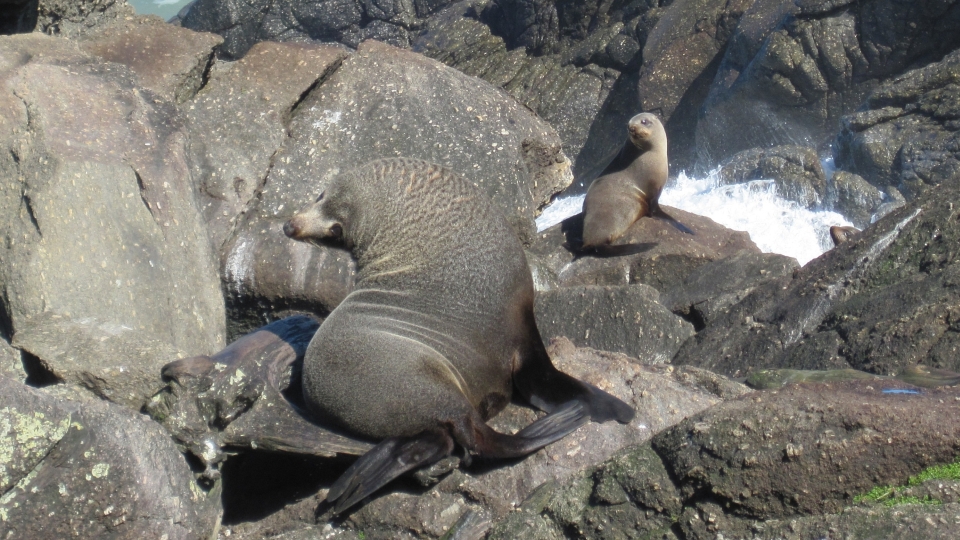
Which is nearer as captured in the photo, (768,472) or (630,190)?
(768,472)

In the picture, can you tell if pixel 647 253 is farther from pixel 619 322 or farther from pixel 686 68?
pixel 686 68

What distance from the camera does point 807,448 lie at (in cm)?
259

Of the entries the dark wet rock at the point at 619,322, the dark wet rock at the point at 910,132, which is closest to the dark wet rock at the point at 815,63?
the dark wet rock at the point at 910,132

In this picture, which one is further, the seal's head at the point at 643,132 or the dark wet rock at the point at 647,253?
the seal's head at the point at 643,132

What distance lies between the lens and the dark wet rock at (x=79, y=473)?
287 centimetres

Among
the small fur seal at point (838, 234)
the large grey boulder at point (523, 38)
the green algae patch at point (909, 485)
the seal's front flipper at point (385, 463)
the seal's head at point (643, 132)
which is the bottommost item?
the large grey boulder at point (523, 38)

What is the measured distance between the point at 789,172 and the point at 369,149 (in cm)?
992

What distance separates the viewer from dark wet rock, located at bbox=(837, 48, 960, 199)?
13.0m

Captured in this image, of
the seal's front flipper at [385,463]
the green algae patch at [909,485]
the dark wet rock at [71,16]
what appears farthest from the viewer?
the dark wet rock at [71,16]

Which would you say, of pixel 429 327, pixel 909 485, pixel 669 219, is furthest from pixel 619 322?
pixel 669 219

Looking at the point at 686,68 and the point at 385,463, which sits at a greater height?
the point at 385,463

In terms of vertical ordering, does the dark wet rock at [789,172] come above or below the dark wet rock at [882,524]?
below

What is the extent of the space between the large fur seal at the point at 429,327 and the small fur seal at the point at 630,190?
15.4 feet

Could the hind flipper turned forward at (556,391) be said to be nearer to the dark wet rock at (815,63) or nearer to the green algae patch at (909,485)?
the green algae patch at (909,485)
